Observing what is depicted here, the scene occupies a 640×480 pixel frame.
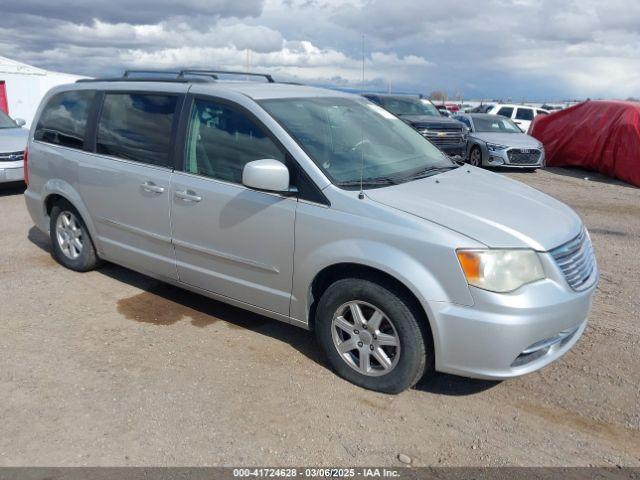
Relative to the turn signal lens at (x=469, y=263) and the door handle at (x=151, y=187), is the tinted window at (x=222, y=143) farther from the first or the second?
→ the turn signal lens at (x=469, y=263)

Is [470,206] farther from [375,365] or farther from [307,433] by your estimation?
[307,433]

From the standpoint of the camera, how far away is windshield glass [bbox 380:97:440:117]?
15.5 meters

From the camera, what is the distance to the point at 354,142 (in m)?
4.12

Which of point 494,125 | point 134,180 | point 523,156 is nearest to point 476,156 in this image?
point 523,156

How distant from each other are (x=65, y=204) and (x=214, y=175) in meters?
2.19

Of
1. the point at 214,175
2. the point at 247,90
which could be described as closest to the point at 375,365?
the point at 214,175

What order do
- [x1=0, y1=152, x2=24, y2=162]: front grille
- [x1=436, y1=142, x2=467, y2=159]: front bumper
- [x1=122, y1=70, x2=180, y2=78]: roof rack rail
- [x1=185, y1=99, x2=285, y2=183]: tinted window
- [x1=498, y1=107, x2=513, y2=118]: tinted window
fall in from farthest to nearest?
[x1=498, y1=107, x2=513, y2=118]: tinted window, [x1=436, y1=142, x2=467, y2=159]: front bumper, [x1=0, y1=152, x2=24, y2=162]: front grille, [x1=122, y1=70, x2=180, y2=78]: roof rack rail, [x1=185, y1=99, x2=285, y2=183]: tinted window

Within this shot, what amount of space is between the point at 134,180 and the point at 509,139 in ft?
39.8

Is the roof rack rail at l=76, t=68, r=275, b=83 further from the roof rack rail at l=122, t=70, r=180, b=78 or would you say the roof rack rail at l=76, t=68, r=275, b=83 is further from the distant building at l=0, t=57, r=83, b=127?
the distant building at l=0, t=57, r=83, b=127

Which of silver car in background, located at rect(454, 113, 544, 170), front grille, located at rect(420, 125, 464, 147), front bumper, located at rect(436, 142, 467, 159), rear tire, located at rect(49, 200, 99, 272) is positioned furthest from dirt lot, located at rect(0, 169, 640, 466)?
silver car in background, located at rect(454, 113, 544, 170)

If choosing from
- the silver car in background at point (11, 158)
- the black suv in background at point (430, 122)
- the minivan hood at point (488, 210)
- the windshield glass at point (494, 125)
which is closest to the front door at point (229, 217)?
the minivan hood at point (488, 210)

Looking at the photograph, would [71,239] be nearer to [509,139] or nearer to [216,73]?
[216,73]

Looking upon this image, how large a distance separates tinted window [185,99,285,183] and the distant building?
18248mm

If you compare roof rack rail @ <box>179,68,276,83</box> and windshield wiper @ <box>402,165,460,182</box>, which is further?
roof rack rail @ <box>179,68,276,83</box>
